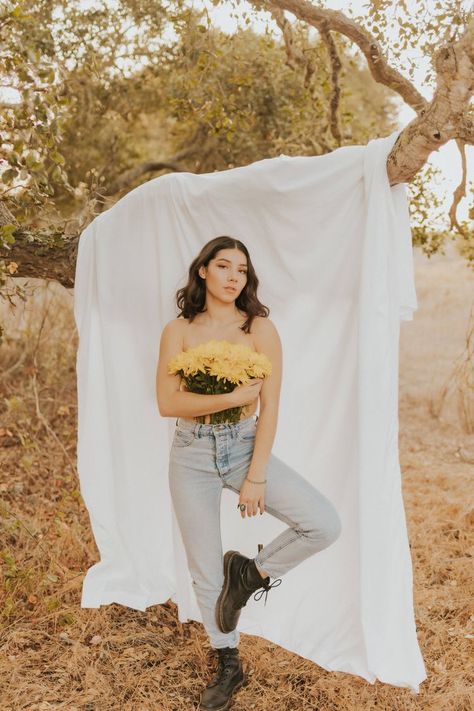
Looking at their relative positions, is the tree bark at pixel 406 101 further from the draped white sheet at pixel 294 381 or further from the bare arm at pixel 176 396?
the bare arm at pixel 176 396

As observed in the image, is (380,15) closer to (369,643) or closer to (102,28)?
(102,28)

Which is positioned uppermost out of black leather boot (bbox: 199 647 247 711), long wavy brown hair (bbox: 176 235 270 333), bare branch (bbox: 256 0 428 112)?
bare branch (bbox: 256 0 428 112)

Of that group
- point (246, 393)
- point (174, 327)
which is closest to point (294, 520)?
point (246, 393)

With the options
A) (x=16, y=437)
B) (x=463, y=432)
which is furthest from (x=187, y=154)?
(x=463, y=432)

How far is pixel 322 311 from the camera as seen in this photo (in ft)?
11.6

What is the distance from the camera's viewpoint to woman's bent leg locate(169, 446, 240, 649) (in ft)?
10.0

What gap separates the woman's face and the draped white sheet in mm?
447

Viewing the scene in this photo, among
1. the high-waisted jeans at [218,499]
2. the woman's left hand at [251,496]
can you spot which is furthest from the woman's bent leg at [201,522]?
the woman's left hand at [251,496]

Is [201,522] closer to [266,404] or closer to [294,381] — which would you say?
[266,404]

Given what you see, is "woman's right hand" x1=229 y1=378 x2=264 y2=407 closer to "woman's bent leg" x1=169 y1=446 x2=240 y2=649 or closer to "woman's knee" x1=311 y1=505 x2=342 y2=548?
"woman's bent leg" x1=169 y1=446 x2=240 y2=649

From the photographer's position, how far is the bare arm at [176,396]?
2938 millimetres

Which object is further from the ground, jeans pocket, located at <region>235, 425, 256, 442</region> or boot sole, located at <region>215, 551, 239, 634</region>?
jeans pocket, located at <region>235, 425, 256, 442</region>

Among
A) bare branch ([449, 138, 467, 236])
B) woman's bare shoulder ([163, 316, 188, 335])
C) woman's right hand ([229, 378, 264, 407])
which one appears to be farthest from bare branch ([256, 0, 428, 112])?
woman's right hand ([229, 378, 264, 407])

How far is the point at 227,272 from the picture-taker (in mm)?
3164
